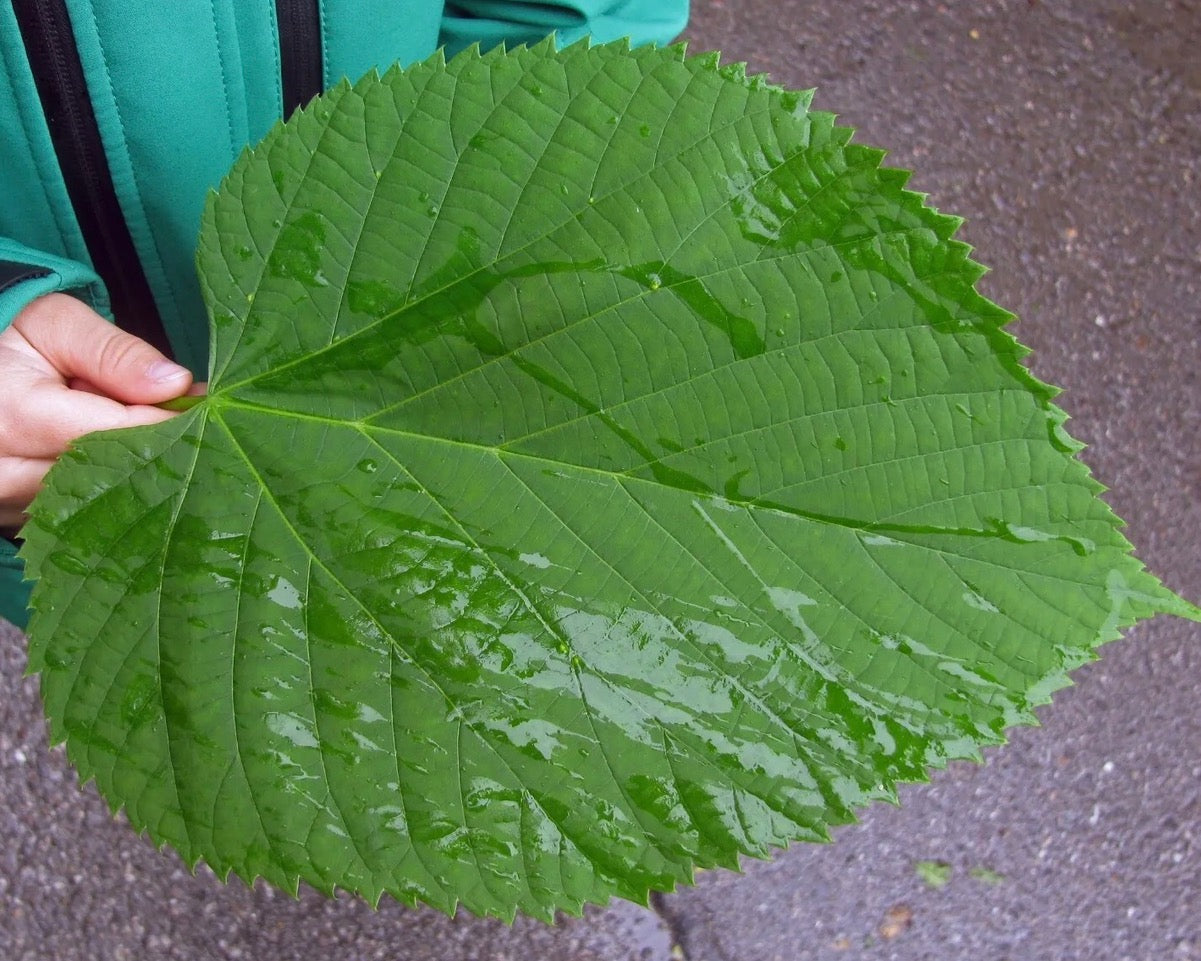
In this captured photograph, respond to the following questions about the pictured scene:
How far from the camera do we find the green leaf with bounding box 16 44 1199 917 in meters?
0.81

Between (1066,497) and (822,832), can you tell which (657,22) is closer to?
(1066,497)

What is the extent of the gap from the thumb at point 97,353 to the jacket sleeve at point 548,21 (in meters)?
0.49

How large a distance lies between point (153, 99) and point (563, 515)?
578 millimetres

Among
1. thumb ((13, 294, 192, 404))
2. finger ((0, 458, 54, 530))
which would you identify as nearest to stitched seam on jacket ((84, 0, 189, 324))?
thumb ((13, 294, 192, 404))

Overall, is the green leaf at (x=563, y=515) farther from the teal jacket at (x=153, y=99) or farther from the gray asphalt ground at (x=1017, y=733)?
the gray asphalt ground at (x=1017, y=733)

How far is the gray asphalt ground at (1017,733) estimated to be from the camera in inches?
70.7

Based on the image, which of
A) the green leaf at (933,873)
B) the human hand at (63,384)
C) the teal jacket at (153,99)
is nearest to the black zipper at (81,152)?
the teal jacket at (153,99)

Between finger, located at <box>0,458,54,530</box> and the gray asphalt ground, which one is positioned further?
the gray asphalt ground

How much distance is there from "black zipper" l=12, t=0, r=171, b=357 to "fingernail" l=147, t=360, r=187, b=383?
0.21 m

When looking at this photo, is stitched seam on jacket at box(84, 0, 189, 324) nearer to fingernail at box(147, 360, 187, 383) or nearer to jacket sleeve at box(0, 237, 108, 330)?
jacket sleeve at box(0, 237, 108, 330)

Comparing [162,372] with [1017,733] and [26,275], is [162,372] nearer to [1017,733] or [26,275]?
[26,275]

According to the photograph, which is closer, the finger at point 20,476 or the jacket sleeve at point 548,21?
the finger at point 20,476

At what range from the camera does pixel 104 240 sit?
1137 mm

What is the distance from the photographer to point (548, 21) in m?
1.16
